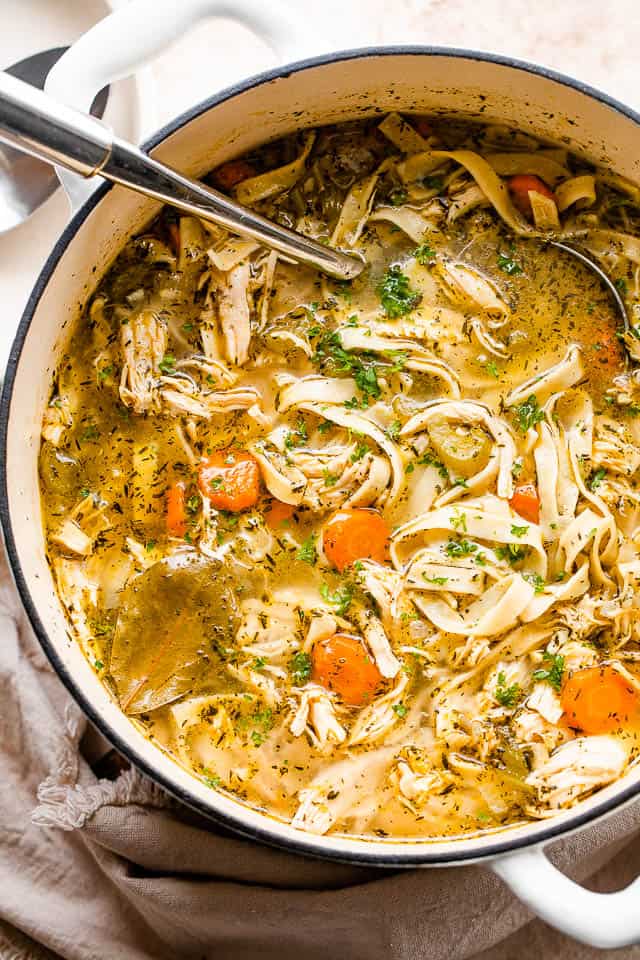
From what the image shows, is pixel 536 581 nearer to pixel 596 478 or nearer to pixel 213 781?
pixel 596 478

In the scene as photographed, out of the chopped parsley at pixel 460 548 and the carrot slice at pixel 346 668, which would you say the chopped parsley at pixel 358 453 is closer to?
the chopped parsley at pixel 460 548

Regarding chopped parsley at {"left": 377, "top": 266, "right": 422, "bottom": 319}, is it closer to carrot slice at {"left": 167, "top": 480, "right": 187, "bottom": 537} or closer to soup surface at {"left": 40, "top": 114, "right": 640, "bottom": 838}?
soup surface at {"left": 40, "top": 114, "right": 640, "bottom": 838}

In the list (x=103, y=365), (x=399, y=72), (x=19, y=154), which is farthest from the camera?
(x=19, y=154)

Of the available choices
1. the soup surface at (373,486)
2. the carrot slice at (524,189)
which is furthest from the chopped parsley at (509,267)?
the carrot slice at (524,189)

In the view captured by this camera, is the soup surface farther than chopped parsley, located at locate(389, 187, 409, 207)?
No

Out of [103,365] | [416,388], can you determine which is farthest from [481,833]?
[103,365]

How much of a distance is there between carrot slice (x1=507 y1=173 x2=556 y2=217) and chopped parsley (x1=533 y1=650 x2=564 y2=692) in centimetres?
125

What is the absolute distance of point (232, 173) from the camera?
9.70 ft

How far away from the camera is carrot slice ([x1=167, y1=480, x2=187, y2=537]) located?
9.32ft

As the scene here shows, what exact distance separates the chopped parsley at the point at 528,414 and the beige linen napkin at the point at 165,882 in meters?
1.16

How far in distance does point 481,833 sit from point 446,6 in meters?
2.46

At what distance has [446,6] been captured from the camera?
10.4ft

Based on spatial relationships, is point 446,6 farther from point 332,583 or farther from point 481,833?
point 481,833

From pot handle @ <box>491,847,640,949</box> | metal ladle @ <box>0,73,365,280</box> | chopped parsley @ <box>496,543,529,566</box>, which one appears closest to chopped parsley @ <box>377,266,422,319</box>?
metal ladle @ <box>0,73,365,280</box>
